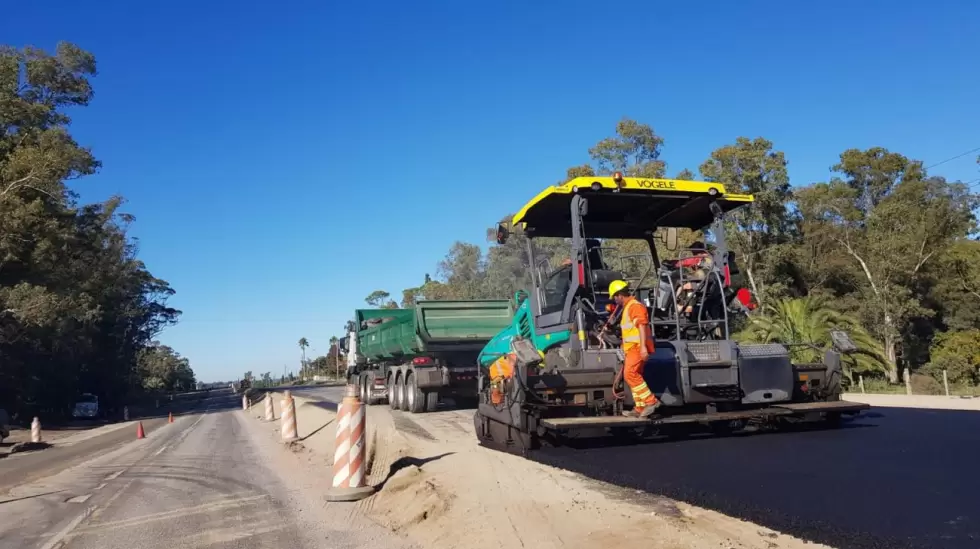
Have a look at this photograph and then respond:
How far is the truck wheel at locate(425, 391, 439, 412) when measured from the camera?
58.3 feet

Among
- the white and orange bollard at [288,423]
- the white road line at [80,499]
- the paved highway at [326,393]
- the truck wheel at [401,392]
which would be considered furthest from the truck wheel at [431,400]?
the paved highway at [326,393]

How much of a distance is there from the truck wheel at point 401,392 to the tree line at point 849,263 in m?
5.02

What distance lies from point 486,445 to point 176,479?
15.7 feet

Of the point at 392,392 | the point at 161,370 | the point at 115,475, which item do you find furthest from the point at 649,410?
the point at 161,370

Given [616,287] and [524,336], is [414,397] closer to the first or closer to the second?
[524,336]

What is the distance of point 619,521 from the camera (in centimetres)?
527

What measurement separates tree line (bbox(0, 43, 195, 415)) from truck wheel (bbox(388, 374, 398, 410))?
16.7 m

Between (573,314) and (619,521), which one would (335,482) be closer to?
(573,314)

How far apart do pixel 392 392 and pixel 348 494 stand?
40.4 ft

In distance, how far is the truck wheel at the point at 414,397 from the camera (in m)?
17.7

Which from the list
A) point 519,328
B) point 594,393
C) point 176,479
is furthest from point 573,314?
point 176,479

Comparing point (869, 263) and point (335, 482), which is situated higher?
point (869, 263)

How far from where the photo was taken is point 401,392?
19047 mm

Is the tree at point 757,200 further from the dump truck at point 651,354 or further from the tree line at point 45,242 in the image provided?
the tree line at point 45,242
